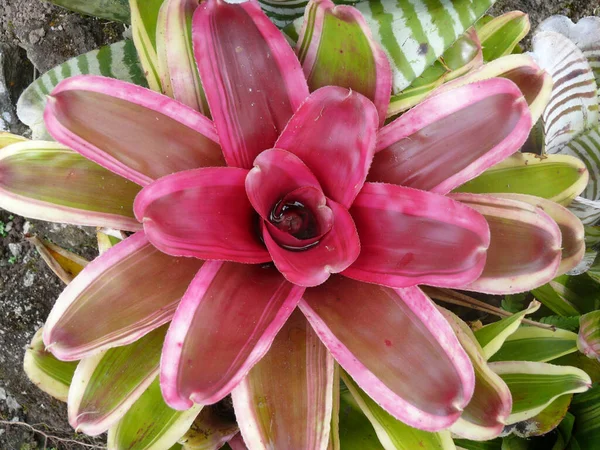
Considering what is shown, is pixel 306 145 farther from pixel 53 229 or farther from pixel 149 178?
pixel 53 229

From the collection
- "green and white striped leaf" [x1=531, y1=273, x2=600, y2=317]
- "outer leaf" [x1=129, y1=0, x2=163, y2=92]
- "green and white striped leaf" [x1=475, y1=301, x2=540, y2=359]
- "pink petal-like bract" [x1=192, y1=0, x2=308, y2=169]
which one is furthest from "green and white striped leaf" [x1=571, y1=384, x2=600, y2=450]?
"outer leaf" [x1=129, y1=0, x2=163, y2=92]

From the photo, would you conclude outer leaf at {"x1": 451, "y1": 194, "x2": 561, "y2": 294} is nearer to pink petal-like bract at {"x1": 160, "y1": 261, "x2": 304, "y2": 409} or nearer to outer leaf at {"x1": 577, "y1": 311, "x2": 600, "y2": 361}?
pink petal-like bract at {"x1": 160, "y1": 261, "x2": 304, "y2": 409}

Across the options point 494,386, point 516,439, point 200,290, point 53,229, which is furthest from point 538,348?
point 53,229

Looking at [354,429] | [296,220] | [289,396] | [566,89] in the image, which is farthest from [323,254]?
[566,89]

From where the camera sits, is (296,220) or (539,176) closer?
(296,220)

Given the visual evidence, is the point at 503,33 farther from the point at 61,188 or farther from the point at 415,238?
the point at 61,188
